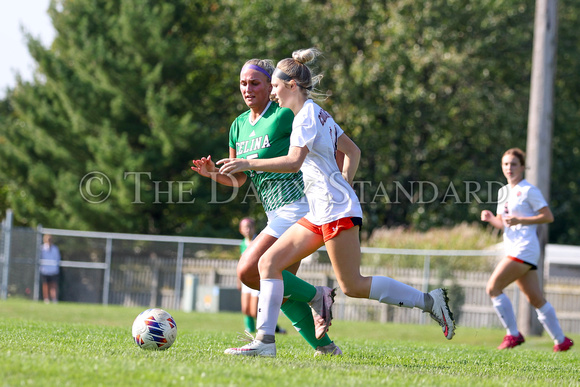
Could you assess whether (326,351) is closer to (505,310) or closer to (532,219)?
(532,219)

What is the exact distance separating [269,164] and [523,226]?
472 cm

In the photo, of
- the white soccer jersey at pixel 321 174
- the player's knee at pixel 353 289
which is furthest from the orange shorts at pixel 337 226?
the player's knee at pixel 353 289

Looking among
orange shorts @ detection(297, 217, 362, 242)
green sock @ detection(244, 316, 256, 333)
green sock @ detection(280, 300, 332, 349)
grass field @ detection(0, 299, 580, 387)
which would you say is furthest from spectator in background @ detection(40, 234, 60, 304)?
orange shorts @ detection(297, 217, 362, 242)

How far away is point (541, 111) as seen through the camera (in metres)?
13.8

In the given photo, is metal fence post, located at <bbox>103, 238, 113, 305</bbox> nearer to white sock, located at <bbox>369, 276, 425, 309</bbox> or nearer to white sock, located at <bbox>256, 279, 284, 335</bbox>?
white sock, located at <bbox>256, 279, 284, 335</bbox>

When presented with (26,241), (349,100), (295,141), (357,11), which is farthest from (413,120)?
(295,141)

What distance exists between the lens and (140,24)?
2775cm

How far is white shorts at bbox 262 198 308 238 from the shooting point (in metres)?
5.73

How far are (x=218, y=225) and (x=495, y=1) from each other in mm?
13187

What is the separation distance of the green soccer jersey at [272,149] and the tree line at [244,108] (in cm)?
2006

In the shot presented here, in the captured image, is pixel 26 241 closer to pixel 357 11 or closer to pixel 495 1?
pixel 357 11

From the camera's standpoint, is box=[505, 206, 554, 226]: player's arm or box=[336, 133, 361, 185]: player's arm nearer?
box=[336, 133, 361, 185]: player's arm

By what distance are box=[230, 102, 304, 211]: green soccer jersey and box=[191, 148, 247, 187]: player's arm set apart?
0.23m

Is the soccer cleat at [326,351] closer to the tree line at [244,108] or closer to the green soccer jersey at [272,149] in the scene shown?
the green soccer jersey at [272,149]
